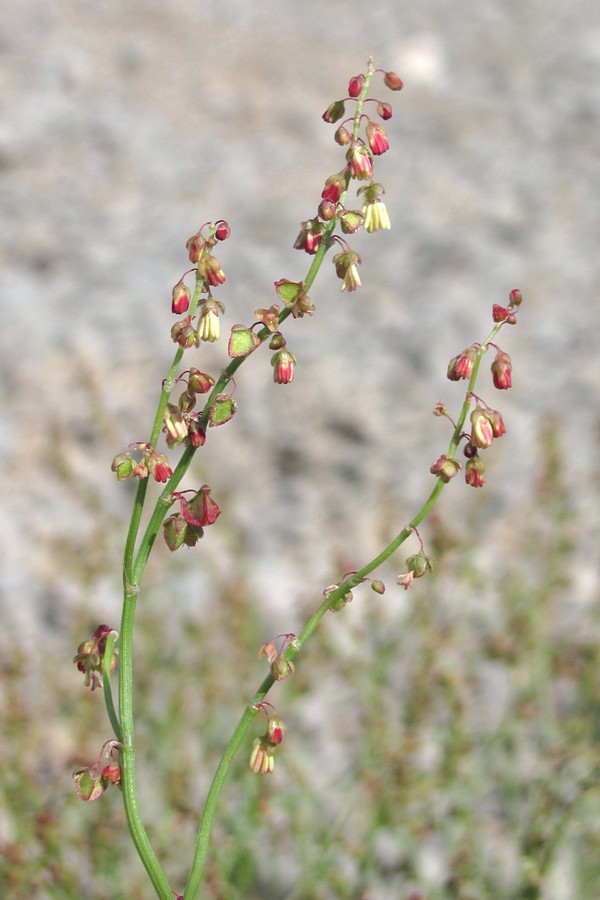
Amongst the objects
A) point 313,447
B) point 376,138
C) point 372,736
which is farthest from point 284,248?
point 376,138

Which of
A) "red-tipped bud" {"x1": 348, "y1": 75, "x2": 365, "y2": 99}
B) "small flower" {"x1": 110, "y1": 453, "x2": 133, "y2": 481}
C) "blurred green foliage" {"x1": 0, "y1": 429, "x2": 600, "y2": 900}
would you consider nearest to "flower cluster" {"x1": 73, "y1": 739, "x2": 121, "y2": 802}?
"small flower" {"x1": 110, "y1": 453, "x2": 133, "y2": 481}

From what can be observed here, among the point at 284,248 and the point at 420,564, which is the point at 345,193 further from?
the point at 284,248

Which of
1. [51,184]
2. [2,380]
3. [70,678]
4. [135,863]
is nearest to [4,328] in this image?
[2,380]

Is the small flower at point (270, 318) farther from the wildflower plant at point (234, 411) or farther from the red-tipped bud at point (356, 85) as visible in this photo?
the red-tipped bud at point (356, 85)

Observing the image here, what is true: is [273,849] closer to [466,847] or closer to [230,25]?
[466,847]

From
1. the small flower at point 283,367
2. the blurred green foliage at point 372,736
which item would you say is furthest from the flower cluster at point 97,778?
the blurred green foliage at point 372,736

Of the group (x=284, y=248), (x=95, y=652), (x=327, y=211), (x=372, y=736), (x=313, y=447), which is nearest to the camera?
(x=327, y=211)
